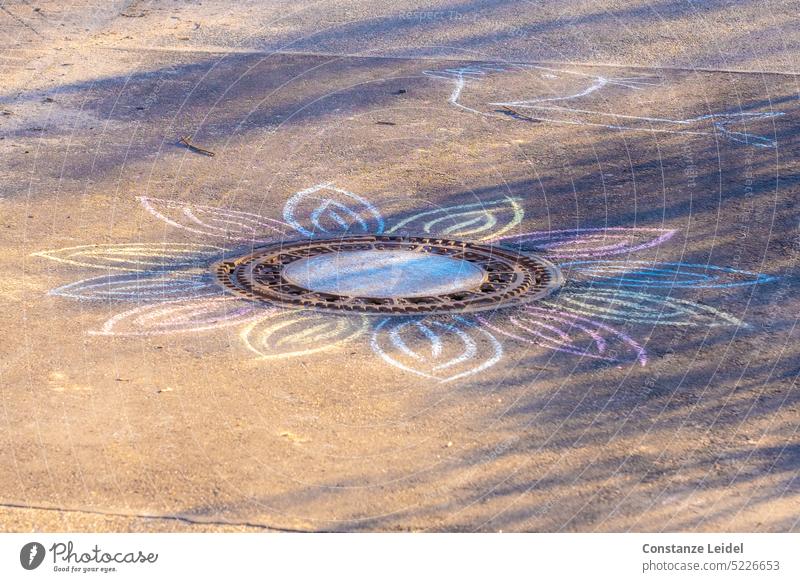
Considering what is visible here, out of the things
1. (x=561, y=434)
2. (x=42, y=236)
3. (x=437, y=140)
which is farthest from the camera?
(x=437, y=140)

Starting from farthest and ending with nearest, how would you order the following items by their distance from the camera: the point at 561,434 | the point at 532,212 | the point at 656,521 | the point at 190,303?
the point at 532,212, the point at 190,303, the point at 561,434, the point at 656,521

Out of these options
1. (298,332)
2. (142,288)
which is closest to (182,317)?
(142,288)

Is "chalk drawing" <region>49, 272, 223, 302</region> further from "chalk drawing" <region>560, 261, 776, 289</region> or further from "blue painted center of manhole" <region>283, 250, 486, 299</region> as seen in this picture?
"chalk drawing" <region>560, 261, 776, 289</region>

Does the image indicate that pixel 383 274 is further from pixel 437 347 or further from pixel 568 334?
pixel 568 334

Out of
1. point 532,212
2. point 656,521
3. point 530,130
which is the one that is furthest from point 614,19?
point 656,521

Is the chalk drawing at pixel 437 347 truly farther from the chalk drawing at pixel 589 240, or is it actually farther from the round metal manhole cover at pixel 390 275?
the chalk drawing at pixel 589 240

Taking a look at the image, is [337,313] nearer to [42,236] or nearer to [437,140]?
[42,236]

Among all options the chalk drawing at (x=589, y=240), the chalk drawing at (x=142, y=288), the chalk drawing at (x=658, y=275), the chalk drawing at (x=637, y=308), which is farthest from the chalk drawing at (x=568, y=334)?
the chalk drawing at (x=142, y=288)
